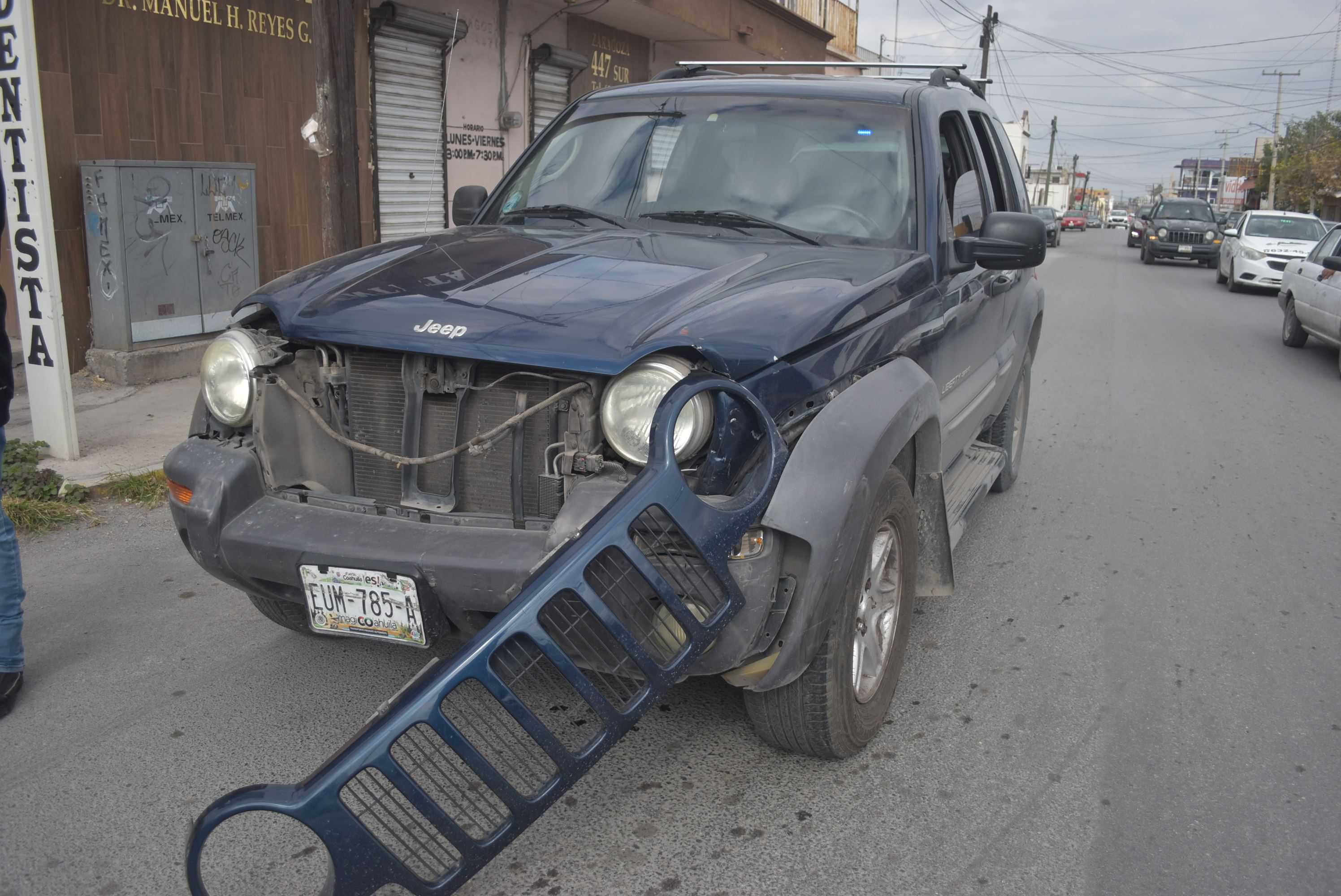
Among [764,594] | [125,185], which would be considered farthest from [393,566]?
[125,185]

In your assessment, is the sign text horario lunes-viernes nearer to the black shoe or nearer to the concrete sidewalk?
the concrete sidewalk

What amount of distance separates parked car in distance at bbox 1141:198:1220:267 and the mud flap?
2810 centimetres

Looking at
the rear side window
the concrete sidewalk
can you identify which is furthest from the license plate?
the rear side window

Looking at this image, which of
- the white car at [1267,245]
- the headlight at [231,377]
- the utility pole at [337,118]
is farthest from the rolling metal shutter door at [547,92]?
the white car at [1267,245]

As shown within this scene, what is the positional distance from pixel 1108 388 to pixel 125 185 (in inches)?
326

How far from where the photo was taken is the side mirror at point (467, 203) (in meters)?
4.80

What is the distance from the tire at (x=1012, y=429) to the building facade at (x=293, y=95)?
4701 millimetres

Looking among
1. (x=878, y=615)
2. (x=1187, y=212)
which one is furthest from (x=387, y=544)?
(x=1187, y=212)

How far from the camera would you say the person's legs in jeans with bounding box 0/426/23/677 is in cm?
349

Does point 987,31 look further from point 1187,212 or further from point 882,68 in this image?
point 882,68

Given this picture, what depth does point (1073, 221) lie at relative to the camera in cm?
6806

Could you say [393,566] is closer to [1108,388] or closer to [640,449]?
[640,449]

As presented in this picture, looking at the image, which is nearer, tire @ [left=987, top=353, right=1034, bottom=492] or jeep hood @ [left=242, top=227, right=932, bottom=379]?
jeep hood @ [left=242, top=227, right=932, bottom=379]

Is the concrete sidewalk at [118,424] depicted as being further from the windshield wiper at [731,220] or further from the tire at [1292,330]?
the tire at [1292,330]
